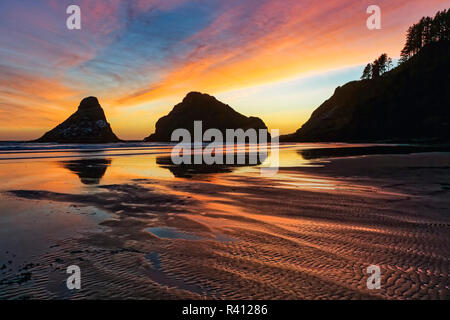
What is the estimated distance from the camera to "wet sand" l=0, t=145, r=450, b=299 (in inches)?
140

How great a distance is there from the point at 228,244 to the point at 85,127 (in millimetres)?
133476

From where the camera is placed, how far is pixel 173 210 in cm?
788

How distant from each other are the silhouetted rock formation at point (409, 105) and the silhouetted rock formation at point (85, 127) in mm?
100496

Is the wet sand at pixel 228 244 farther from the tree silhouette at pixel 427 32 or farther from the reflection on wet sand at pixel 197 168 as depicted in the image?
the tree silhouette at pixel 427 32

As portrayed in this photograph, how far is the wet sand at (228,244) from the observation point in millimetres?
3559

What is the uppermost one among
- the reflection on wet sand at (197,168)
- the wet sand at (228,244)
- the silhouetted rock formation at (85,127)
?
the silhouetted rock formation at (85,127)

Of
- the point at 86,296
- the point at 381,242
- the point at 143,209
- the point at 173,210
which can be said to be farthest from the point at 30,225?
the point at 381,242

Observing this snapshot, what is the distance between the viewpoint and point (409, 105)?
76250 millimetres

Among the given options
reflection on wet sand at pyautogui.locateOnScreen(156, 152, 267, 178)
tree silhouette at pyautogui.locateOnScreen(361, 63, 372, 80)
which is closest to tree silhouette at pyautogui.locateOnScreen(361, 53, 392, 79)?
tree silhouette at pyautogui.locateOnScreen(361, 63, 372, 80)

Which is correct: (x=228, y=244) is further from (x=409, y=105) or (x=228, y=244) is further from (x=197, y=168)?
(x=409, y=105)

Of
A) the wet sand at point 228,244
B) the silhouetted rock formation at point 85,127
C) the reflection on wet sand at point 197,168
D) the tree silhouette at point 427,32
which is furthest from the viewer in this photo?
the silhouetted rock formation at point 85,127

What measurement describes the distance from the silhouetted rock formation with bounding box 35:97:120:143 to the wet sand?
107m

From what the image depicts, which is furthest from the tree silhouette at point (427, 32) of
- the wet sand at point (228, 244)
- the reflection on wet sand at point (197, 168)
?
the wet sand at point (228, 244)

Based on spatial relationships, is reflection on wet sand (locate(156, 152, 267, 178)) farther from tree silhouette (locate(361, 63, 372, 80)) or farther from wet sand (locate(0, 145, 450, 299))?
tree silhouette (locate(361, 63, 372, 80))
